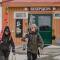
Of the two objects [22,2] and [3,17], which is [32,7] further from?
[3,17]

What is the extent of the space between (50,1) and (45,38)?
240cm

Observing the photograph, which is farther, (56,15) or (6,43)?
(56,15)

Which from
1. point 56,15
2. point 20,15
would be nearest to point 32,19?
point 20,15

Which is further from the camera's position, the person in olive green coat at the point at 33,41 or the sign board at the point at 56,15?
the sign board at the point at 56,15

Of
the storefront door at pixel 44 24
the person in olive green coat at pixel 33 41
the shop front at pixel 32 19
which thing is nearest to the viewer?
the person in olive green coat at pixel 33 41

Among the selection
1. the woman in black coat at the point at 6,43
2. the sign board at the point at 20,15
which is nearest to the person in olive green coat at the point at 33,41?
the woman in black coat at the point at 6,43

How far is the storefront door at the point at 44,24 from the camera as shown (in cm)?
1984

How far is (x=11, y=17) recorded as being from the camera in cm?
1991

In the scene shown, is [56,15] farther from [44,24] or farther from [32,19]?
[32,19]

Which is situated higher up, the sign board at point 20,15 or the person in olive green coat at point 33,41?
the sign board at point 20,15

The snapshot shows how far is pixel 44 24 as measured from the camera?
20.0m

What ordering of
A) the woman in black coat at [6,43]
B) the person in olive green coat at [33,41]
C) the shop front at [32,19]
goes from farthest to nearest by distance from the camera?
the shop front at [32,19], the woman in black coat at [6,43], the person in olive green coat at [33,41]

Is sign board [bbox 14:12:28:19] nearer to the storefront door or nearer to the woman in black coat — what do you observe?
A: the storefront door

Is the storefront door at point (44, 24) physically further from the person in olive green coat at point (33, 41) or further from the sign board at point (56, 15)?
the person in olive green coat at point (33, 41)
